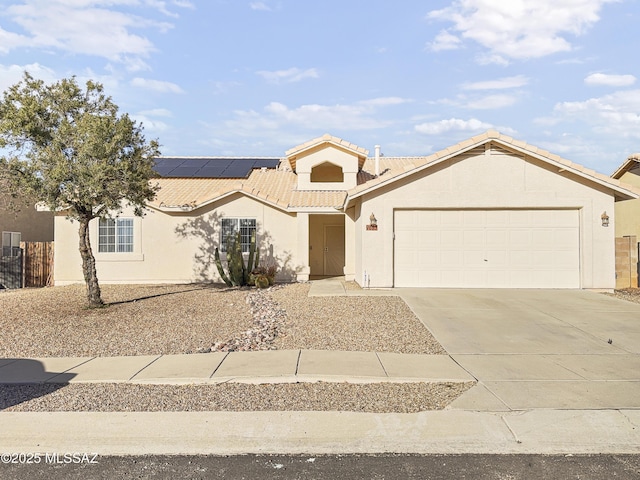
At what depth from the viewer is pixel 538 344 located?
8914mm

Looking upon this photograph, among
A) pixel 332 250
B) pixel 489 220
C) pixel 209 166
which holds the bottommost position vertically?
pixel 332 250

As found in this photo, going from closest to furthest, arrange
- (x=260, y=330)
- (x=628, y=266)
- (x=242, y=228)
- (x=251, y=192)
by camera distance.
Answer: (x=260, y=330), (x=628, y=266), (x=251, y=192), (x=242, y=228)

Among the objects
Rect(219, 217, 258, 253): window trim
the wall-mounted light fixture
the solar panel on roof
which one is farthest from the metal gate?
the wall-mounted light fixture

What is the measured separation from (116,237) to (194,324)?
923cm

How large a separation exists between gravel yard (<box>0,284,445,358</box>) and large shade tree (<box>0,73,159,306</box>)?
2.74m

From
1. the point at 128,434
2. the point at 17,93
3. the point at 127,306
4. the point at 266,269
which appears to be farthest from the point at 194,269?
the point at 128,434

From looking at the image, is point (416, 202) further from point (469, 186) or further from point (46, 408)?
point (46, 408)

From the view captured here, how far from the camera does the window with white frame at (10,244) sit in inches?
851

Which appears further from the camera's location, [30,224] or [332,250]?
[30,224]

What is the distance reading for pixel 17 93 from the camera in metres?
11.5

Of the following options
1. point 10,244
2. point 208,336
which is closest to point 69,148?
point 208,336

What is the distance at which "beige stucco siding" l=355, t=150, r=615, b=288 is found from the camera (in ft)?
48.2

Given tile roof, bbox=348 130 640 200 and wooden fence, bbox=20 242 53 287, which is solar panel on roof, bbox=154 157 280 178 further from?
tile roof, bbox=348 130 640 200

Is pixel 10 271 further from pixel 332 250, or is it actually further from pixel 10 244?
pixel 332 250
